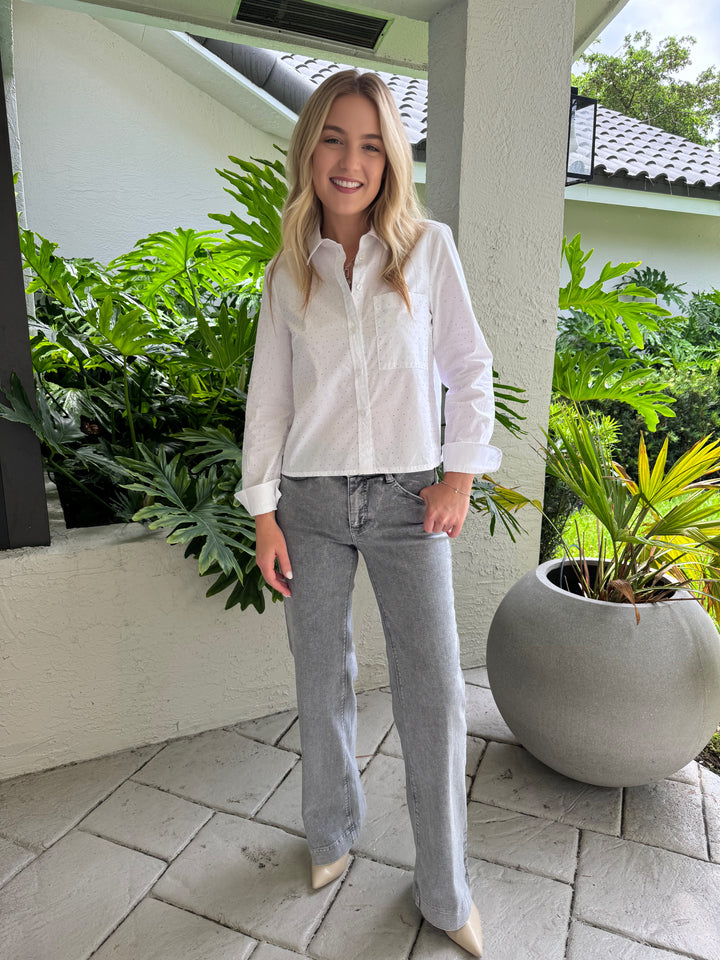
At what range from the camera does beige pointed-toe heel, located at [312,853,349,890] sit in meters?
1.70

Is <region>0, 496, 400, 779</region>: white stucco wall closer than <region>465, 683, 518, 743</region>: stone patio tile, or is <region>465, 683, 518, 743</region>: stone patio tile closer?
<region>0, 496, 400, 779</region>: white stucco wall

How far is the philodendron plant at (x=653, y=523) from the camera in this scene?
6.35 ft

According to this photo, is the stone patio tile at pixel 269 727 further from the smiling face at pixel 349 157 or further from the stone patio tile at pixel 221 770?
the smiling face at pixel 349 157

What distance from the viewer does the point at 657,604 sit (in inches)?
74.5

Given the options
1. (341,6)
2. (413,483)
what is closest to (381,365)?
(413,483)

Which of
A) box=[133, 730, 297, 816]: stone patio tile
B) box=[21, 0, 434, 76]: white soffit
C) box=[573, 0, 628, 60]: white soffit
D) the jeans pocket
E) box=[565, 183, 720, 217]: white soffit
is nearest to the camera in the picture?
the jeans pocket

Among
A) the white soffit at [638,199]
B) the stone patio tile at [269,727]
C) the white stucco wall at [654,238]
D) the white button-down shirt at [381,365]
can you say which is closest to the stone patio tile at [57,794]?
the stone patio tile at [269,727]

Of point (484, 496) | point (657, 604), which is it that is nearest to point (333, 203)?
point (484, 496)

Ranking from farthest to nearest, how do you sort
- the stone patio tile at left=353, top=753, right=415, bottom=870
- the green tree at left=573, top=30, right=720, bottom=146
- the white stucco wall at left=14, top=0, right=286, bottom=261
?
the green tree at left=573, top=30, right=720, bottom=146 → the white stucco wall at left=14, top=0, right=286, bottom=261 → the stone patio tile at left=353, top=753, right=415, bottom=870

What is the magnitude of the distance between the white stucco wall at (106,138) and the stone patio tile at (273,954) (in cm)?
498

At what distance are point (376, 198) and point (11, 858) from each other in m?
1.78

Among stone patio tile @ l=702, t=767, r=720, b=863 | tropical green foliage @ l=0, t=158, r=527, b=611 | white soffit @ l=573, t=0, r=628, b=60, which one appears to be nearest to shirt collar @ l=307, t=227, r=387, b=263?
tropical green foliage @ l=0, t=158, r=527, b=611

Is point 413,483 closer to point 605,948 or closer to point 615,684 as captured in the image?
point 615,684

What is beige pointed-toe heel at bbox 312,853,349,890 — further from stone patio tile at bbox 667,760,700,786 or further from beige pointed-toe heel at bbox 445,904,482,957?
stone patio tile at bbox 667,760,700,786
